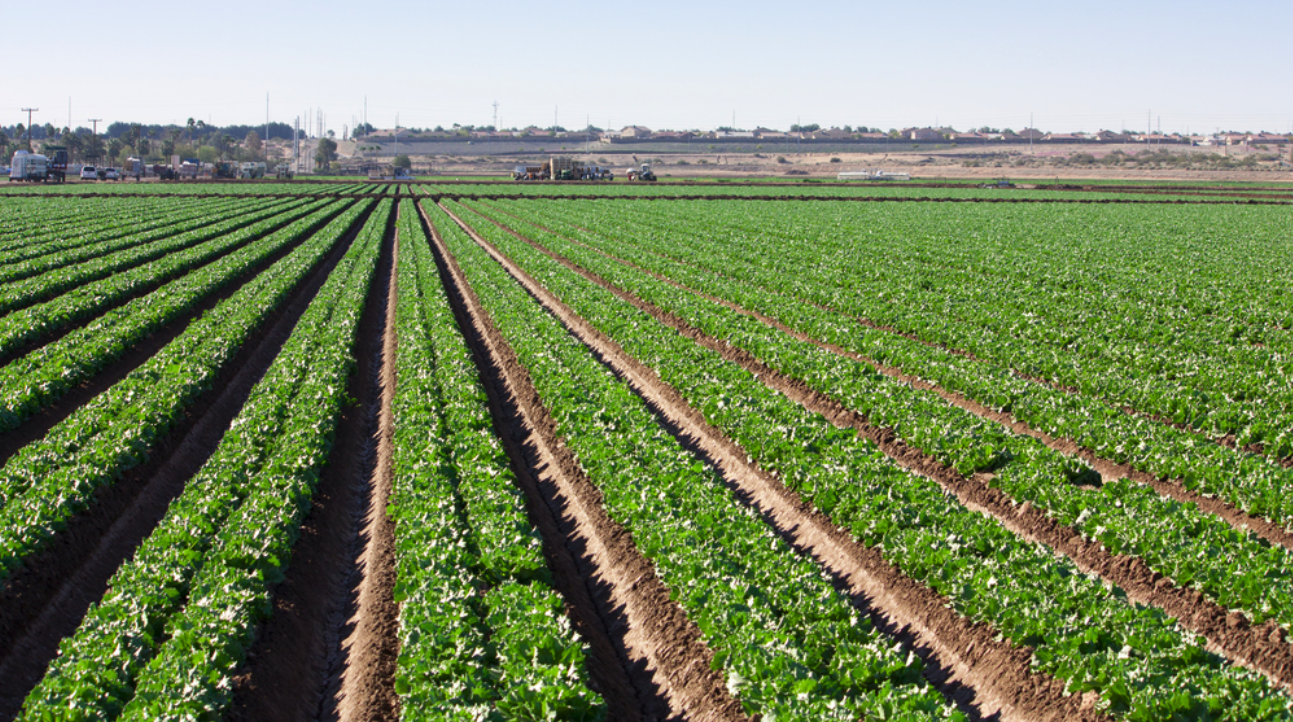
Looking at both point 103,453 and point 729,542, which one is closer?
point 729,542

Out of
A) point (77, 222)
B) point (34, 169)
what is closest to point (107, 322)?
point (77, 222)

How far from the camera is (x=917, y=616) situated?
28.1ft

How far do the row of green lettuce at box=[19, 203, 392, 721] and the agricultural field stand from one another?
1.6 inches

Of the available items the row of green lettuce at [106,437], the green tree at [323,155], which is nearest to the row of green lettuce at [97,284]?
the row of green lettuce at [106,437]

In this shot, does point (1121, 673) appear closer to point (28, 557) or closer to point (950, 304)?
point (28, 557)

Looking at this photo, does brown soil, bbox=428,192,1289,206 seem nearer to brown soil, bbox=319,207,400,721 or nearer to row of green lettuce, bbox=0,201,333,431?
row of green lettuce, bbox=0,201,333,431

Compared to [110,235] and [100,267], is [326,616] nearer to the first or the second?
[100,267]

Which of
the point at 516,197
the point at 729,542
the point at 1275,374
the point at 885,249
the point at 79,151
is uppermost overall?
the point at 79,151

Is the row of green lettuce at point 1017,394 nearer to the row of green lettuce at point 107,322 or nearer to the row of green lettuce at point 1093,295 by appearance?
the row of green lettuce at point 1093,295

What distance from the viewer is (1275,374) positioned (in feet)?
51.3

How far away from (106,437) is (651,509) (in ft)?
27.2

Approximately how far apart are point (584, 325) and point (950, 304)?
9981 millimetres

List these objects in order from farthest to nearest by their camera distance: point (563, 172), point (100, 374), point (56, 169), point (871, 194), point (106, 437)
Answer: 1. point (563, 172)
2. point (56, 169)
3. point (871, 194)
4. point (100, 374)
5. point (106, 437)

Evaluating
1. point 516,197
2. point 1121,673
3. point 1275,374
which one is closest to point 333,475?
point 1121,673
